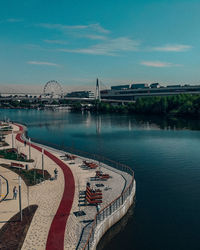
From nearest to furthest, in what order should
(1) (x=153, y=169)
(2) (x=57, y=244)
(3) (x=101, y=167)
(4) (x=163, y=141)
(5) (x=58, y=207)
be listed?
(2) (x=57, y=244), (5) (x=58, y=207), (3) (x=101, y=167), (1) (x=153, y=169), (4) (x=163, y=141)

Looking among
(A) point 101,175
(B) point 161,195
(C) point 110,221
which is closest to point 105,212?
(C) point 110,221

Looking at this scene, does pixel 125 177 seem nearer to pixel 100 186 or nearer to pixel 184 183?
pixel 100 186

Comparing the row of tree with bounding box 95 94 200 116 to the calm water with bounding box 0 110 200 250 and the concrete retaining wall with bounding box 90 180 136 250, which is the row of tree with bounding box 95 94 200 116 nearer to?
the calm water with bounding box 0 110 200 250

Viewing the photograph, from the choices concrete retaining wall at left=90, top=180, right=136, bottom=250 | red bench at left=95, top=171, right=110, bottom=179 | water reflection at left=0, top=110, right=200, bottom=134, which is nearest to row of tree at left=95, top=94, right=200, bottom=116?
water reflection at left=0, top=110, right=200, bottom=134

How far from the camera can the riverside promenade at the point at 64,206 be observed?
17.9 meters

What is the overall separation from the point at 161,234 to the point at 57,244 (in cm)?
915

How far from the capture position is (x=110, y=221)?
21.8m

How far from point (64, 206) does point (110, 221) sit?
440 centimetres

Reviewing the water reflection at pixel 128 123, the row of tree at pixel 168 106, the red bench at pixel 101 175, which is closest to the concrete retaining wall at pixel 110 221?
the red bench at pixel 101 175

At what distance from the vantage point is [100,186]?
92.7 ft

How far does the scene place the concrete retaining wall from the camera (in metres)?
19.3

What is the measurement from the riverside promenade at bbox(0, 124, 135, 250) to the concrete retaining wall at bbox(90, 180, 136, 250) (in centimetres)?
24

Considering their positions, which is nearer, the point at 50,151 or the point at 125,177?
the point at 125,177

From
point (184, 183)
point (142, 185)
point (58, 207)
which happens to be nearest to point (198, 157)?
→ point (184, 183)
